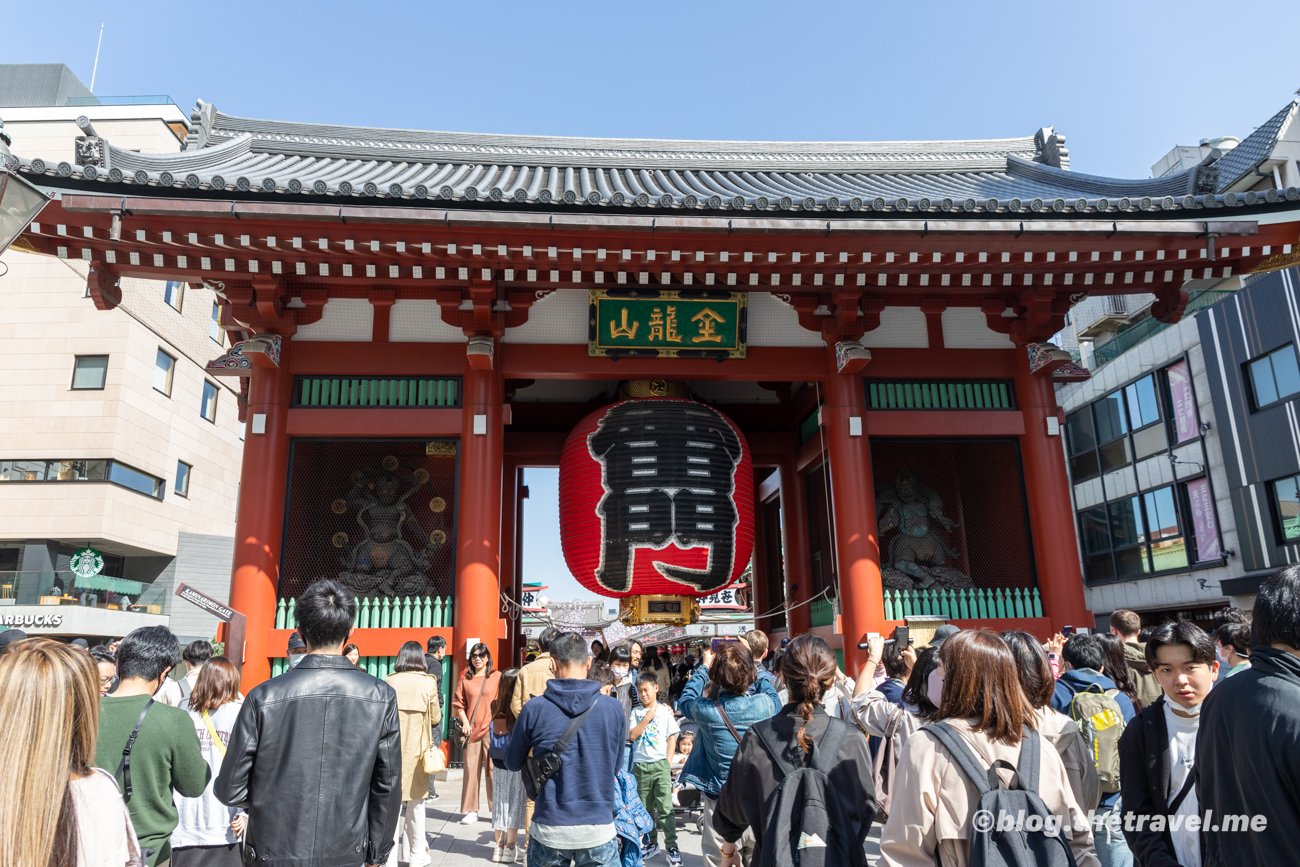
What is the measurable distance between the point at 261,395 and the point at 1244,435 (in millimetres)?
23755

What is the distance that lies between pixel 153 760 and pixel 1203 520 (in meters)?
27.1

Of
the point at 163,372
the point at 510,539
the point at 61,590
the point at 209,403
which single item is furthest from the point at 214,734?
the point at 209,403

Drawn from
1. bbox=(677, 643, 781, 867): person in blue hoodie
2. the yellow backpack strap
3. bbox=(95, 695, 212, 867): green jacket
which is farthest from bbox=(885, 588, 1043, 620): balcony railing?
bbox=(95, 695, 212, 867): green jacket

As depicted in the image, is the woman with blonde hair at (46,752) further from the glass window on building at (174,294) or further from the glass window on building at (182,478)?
the glass window on building at (174,294)

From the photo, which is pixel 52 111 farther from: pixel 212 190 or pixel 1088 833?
pixel 1088 833

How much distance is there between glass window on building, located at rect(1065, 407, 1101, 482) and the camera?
29.1m

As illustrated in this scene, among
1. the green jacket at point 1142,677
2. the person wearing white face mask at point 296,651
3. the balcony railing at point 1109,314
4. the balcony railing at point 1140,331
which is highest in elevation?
the balcony railing at point 1109,314

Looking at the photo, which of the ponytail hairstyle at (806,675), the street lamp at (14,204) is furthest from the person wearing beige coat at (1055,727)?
the street lamp at (14,204)

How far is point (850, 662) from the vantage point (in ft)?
31.5

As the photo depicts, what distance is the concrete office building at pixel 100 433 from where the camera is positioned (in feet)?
86.6

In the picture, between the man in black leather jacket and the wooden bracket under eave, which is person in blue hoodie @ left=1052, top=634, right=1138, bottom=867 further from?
the wooden bracket under eave

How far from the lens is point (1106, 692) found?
4.23 meters

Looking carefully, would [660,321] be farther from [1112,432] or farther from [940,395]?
[1112,432]

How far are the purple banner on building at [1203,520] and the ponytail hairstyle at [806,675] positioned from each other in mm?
24516
